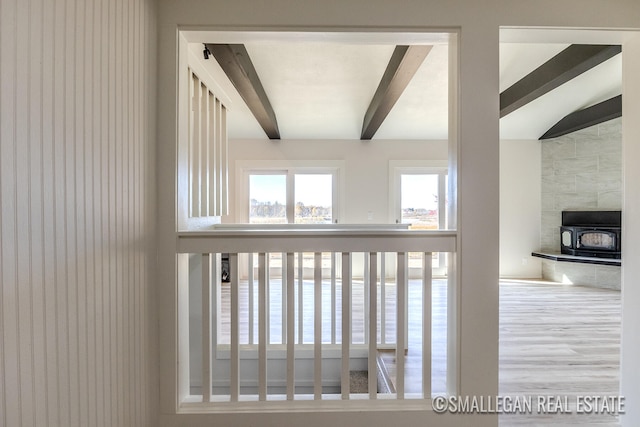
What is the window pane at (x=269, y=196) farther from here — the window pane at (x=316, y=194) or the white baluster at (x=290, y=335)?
the white baluster at (x=290, y=335)

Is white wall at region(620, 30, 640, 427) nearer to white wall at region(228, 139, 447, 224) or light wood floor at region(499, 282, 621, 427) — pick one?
light wood floor at region(499, 282, 621, 427)

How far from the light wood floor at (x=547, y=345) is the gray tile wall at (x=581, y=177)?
124 centimetres

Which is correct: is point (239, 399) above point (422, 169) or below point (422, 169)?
below

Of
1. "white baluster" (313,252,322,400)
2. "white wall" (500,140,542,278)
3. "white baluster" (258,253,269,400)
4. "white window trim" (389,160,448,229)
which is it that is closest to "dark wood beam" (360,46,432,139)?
"white window trim" (389,160,448,229)

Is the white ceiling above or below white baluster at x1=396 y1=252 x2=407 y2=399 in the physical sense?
above

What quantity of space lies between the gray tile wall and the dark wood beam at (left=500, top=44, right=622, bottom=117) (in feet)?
7.33

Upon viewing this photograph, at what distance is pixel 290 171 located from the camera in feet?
18.1

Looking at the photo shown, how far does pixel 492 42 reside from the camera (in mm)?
1527

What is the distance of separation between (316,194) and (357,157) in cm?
99

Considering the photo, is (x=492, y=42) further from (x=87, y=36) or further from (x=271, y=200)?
(x=271, y=200)

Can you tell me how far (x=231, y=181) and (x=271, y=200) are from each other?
2.59ft

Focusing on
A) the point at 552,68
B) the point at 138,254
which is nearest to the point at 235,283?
the point at 138,254

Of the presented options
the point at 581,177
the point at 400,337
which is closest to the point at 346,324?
the point at 400,337

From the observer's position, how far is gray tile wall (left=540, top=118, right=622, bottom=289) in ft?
15.9
